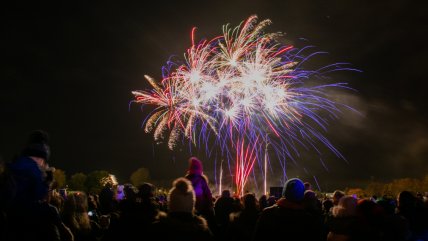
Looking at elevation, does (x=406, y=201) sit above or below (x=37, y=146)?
below

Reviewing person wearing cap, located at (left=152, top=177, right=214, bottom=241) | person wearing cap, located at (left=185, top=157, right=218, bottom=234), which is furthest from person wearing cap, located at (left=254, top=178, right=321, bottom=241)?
person wearing cap, located at (left=185, top=157, right=218, bottom=234)

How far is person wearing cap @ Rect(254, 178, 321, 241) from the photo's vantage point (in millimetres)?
6199

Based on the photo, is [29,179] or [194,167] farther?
[194,167]

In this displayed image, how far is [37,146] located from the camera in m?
5.63

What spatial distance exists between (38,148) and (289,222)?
11.8 ft

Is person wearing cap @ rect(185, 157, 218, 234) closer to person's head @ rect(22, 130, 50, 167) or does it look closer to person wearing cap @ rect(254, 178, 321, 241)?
person wearing cap @ rect(254, 178, 321, 241)

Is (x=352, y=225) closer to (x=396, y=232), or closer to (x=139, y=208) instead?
(x=396, y=232)

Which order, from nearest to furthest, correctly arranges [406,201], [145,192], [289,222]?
[289,222] < [145,192] < [406,201]

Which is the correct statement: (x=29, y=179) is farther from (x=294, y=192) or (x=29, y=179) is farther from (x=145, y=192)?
(x=294, y=192)

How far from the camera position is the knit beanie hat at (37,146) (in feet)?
18.3

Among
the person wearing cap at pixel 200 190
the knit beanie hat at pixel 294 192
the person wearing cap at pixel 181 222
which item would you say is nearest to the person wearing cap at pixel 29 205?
the person wearing cap at pixel 181 222

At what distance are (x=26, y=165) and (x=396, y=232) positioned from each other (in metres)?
5.90

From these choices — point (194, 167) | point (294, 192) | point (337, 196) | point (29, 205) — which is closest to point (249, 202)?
point (194, 167)

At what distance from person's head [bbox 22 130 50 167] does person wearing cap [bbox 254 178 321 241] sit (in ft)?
10.4
